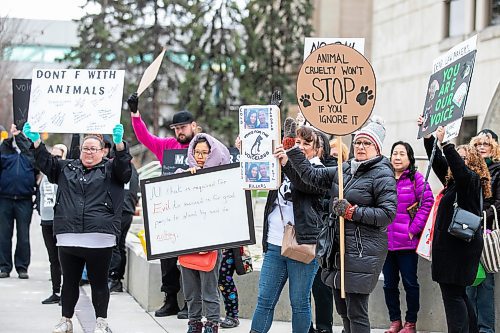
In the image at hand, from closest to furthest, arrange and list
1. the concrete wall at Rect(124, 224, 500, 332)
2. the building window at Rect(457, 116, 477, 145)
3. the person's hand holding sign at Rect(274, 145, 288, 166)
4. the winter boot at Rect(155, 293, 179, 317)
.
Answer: the person's hand holding sign at Rect(274, 145, 288, 166) → the concrete wall at Rect(124, 224, 500, 332) → the winter boot at Rect(155, 293, 179, 317) → the building window at Rect(457, 116, 477, 145)

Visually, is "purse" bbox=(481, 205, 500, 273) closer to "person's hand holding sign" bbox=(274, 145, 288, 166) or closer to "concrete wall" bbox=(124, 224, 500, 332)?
"concrete wall" bbox=(124, 224, 500, 332)

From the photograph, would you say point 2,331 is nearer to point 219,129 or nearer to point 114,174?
point 114,174

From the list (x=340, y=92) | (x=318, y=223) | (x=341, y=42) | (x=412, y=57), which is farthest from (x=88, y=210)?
(x=412, y=57)

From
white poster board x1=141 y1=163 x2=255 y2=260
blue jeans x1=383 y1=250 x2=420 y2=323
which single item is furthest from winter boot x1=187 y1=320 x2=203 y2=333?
blue jeans x1=383 y1=250 x2=420 y2=323

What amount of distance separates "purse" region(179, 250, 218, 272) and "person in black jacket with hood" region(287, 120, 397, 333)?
1402 mm

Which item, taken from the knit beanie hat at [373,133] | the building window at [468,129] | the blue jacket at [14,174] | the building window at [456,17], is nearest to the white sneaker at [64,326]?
the knit beanie hat at [373,133]

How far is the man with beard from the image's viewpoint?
884 cm

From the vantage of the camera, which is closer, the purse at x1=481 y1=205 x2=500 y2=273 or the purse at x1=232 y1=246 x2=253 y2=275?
the purse at x1=481 y1=205 x2=500 y2=273

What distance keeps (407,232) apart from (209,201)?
1855mm

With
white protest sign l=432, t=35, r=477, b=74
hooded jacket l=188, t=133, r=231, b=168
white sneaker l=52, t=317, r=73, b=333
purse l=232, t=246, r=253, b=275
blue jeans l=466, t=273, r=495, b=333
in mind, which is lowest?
white sneaker l=52, t=317, r=73, b=333

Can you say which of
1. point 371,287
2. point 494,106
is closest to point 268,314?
point 371,287

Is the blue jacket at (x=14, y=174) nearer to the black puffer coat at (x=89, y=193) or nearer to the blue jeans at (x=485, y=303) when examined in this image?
the black puffer coat at (x=89, y=193)

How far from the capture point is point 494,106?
1540 cm

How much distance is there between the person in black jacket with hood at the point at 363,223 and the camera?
6.46m
